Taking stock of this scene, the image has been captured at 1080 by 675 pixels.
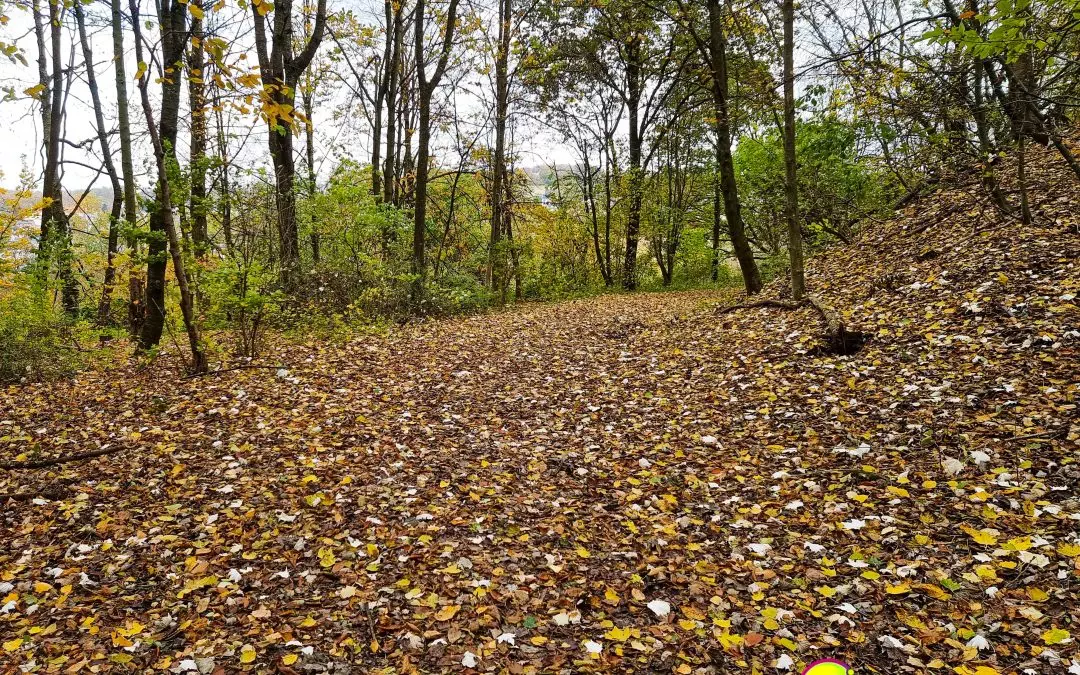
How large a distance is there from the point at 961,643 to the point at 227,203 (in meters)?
9.03

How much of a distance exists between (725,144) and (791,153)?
237cm

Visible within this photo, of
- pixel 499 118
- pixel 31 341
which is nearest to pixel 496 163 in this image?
pixel 499 118

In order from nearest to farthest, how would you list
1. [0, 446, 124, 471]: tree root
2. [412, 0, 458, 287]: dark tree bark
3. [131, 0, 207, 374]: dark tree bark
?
1. [0, 446, 124, 471]: tree root
2. [131, 0, 207, 374]: dark tree bark
3. [412, 0, 458, 287]: dark tree bark

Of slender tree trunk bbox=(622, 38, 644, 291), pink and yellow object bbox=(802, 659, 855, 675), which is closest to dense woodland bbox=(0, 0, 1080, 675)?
pink and yellow object bbox=(802, 659, 855, 675)

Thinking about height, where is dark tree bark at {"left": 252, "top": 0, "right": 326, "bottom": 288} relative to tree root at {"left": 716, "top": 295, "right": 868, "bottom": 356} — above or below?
above

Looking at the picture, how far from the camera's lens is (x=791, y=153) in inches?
329

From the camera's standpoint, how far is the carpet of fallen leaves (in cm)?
303

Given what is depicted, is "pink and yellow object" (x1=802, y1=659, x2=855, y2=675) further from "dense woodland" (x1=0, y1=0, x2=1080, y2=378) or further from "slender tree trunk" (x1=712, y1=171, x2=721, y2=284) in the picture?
"slender tree trunk" (x1=712, y1=171, x2=721, y2=284)

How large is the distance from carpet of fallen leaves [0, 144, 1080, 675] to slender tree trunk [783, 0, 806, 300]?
1.15m

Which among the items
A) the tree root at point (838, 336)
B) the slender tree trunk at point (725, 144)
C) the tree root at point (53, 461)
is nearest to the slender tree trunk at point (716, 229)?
the slender tree trunk at point (725, 144)

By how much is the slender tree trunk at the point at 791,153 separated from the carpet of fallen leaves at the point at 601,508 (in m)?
1.15

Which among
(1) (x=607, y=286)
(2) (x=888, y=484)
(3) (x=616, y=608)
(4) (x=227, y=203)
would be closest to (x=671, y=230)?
(1) (x=607, y=286)

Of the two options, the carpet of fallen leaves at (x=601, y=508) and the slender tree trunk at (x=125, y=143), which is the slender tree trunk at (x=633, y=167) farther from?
the slender tree trunk at (x=125, y=143)

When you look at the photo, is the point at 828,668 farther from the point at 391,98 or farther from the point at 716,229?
the point at 716,229
